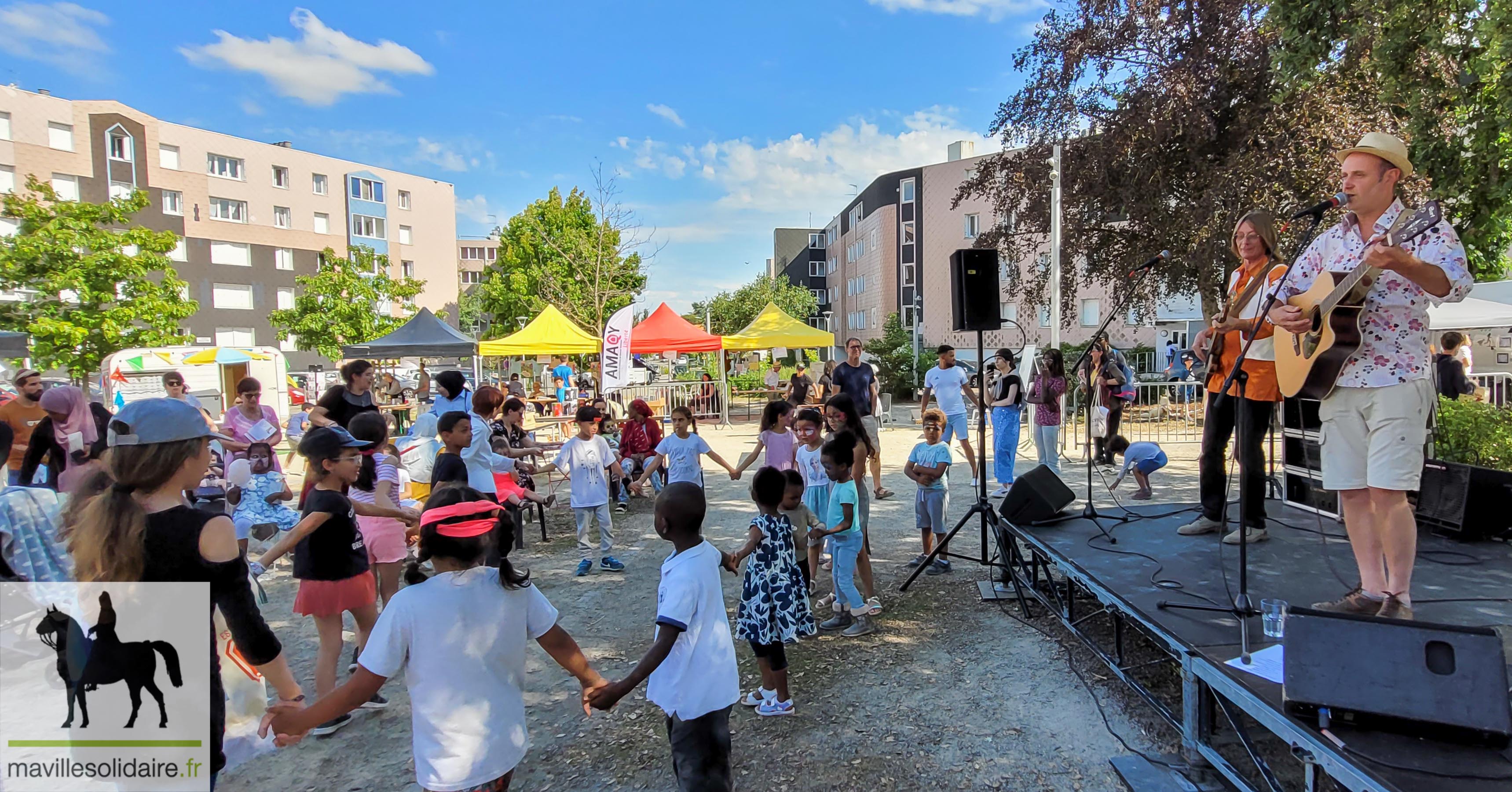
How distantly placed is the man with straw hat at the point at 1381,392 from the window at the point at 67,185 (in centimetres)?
4397

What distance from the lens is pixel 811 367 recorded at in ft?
89.2

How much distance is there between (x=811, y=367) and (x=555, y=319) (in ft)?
41.0

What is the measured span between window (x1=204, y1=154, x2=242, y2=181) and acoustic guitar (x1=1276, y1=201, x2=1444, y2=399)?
156 feet

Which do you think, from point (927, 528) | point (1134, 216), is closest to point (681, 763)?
point (927, 528)

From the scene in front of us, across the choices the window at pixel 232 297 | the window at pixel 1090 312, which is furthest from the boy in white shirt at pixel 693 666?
the window at pixel 232 297

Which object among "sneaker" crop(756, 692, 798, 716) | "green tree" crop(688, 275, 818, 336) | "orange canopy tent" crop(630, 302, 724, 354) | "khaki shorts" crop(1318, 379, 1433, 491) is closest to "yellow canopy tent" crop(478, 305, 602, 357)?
"orange canopy tent" crop(630, 302, 724, 354)

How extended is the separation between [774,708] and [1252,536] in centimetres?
317

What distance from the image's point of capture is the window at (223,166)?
38031 millimetres

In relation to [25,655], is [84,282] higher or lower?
higher

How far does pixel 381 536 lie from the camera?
426cm

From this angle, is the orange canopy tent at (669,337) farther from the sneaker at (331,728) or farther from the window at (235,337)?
the window at (235,337)

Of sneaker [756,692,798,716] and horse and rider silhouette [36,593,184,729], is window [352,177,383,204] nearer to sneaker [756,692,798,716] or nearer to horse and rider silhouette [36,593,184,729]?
sneaker [756,692,798,716]

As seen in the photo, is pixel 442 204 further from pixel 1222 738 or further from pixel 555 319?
pixel 1222 738

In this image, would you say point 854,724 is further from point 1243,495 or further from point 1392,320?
point 1392,320
